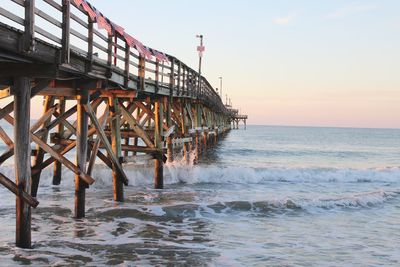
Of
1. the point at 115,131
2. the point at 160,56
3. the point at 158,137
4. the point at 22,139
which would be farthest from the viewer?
the point at 158,137

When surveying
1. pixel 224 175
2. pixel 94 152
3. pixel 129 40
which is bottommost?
pixel 224 175

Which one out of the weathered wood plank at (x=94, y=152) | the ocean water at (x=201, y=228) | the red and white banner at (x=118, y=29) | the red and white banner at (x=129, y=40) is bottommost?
the ocean water at (x=201, y=228)

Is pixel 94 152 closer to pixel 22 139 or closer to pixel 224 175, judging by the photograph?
pixel 22 139

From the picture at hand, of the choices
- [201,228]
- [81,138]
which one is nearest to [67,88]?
[81,138]

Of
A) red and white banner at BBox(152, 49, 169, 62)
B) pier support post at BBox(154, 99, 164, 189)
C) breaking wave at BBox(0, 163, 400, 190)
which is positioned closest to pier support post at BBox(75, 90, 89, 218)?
red and white banner at BBox(152, 49, 169, 62)

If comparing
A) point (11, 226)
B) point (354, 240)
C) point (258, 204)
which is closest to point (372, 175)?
point (258, 204)

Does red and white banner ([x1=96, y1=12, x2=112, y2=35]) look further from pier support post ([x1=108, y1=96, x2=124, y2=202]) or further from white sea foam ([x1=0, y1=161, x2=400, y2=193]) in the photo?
white sea foam ([x1=0, y1=161, x2=400, y2=193])

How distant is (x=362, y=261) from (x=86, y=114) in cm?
561

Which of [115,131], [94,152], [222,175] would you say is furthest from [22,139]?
[222,175]

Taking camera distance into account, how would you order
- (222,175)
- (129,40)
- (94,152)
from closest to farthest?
(94,152), (129,40), (222,175)

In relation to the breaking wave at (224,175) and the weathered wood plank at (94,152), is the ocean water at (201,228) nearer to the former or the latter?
the breaking wave at (224,175)

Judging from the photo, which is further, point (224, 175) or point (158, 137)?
point (224, 175)

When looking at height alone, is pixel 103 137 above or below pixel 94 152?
above

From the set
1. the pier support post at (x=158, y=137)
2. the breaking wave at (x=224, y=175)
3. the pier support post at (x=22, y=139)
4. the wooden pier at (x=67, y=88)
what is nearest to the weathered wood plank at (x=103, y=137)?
the wooden pier at (x=67, y=88)
